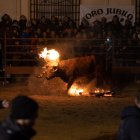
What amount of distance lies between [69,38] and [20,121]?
1570 cm

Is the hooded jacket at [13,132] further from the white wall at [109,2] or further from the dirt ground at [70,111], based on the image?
the white wall at [109,2]

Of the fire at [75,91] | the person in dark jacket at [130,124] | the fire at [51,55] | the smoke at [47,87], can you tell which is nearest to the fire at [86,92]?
the fire at [75,91]

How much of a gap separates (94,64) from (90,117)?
16.9ft

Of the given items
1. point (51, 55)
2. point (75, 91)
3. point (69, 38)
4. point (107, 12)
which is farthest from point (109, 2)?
point (75, 91)

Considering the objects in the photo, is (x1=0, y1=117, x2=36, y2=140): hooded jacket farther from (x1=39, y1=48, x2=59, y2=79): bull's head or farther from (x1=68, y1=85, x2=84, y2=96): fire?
(x1=39, y1=48, x2=59, y2=79): bull's head

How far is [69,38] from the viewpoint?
20.3 meters

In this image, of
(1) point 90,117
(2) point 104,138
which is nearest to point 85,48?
(1) point 90,117

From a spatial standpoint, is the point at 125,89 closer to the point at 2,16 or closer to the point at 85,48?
the point at 85,48

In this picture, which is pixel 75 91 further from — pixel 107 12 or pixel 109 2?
pixel 109 2

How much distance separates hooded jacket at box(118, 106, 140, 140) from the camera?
17.4 feet

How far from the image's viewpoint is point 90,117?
12.9 metres

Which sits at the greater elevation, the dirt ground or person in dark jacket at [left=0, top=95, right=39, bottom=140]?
person in dark jacket at [left=0, top=95, right=39, bottom=140]

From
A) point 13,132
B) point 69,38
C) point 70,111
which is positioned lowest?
point 70,111

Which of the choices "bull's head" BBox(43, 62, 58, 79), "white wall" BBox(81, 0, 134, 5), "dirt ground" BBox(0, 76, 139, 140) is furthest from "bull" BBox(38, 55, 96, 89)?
"white wall" BBox(81, 0, 134, 5)
